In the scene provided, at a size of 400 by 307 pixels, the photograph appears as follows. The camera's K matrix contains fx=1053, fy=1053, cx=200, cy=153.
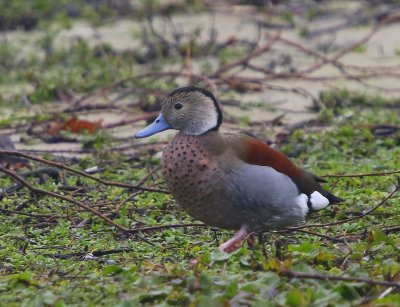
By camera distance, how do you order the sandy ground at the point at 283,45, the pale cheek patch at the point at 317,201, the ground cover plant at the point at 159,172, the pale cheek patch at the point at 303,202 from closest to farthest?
the ground cover plant at the point at 159,172 < the pale cheek patch at the point at 303,202 < the pale cheek patch at the point at 317,201 < the sandy ground at the point at 283,45

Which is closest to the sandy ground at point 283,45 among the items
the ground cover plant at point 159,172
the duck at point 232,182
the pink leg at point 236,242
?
the ground cover plant at point 159,172

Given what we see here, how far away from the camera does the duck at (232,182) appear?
16.5 feet

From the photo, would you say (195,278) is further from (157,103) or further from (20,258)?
(157,103)

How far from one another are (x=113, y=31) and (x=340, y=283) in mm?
8534

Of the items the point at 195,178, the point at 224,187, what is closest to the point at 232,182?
the point at 224,187

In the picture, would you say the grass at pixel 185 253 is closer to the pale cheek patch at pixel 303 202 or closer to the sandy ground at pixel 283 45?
the pale cheek patch at pixel 303 202

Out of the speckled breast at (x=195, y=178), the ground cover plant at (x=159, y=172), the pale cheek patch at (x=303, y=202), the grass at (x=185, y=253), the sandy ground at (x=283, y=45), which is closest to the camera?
the grass at (x=185, y=253)

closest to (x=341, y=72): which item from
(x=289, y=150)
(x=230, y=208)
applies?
(x=289, y=150)

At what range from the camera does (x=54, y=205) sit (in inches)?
247

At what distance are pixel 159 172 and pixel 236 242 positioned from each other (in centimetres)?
206

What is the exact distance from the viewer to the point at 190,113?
215 inches

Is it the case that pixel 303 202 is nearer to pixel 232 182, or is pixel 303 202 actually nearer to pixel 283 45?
pixel 232 182

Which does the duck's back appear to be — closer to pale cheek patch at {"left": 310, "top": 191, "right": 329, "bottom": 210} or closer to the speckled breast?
Result: the speckled breast

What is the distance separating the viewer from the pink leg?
509 cm
